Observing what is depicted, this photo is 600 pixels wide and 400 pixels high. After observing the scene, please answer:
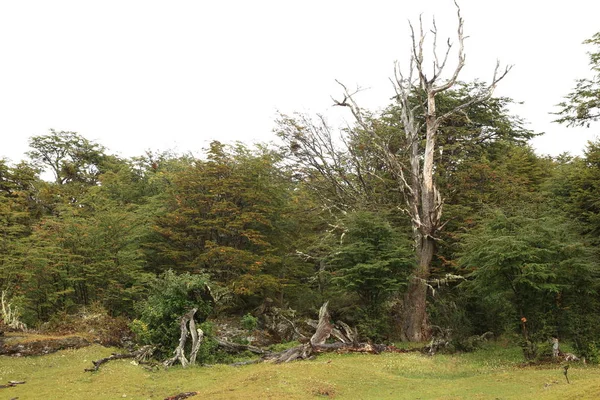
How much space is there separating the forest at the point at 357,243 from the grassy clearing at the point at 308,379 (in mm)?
2345

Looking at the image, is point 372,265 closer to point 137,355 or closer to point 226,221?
point 226,221

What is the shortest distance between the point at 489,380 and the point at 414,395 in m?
2.14

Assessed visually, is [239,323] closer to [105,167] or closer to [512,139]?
[512,139]

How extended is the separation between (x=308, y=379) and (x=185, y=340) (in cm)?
580

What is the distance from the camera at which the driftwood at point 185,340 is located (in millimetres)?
13312

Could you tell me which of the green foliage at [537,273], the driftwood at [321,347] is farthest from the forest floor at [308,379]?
the green foliage at [537,273]

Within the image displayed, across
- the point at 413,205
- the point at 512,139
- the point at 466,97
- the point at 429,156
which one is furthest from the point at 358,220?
the point at 512,139

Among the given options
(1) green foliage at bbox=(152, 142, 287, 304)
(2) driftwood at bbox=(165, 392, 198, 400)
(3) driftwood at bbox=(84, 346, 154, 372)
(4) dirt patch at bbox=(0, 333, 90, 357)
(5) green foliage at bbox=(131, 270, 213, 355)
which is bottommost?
(2) driftwood at bbox=(165, 392, 198, 400)

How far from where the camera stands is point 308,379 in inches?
390

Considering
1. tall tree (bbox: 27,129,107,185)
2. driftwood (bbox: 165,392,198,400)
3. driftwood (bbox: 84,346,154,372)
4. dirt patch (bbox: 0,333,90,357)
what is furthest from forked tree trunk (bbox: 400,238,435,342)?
tall tree (bbox: 27,129,107,185)

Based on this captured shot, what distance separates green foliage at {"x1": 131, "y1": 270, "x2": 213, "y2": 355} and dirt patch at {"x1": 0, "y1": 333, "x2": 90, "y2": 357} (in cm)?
212

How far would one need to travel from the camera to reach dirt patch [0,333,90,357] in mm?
13704

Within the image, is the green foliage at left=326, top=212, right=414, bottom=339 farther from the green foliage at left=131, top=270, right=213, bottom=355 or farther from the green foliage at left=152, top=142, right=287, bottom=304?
the green foliage at left=131, top=270, right=213, bottom=355

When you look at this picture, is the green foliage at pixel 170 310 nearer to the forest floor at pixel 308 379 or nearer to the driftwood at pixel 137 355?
the driftwood at pixel 137 355
